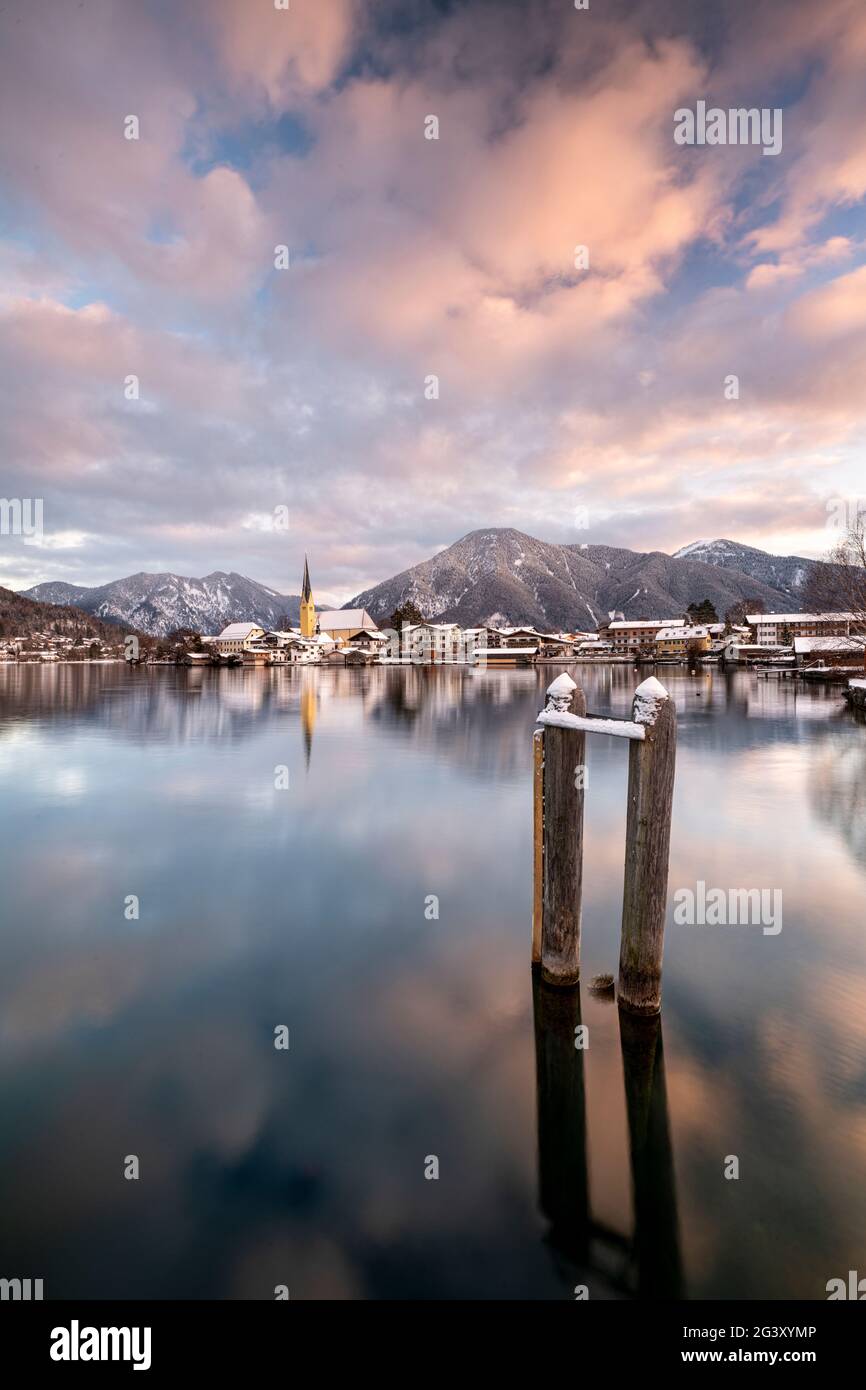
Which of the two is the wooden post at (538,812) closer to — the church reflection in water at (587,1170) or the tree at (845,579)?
the church reflection in water at (587,1170)

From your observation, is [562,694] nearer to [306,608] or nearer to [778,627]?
[778,627]

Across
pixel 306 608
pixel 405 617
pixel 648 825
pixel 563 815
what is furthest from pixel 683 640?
pixel 648 825

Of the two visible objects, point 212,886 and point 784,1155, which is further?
point 212,886

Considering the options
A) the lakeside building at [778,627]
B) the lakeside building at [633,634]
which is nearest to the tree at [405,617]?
the lakeside building at [633,634]

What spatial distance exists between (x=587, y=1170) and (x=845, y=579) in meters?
72.3

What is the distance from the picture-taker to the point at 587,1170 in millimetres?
4637

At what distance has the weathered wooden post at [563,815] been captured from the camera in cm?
625

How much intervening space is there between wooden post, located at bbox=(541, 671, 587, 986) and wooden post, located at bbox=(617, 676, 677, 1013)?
64 centimetres

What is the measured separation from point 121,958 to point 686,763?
19042 millimetres

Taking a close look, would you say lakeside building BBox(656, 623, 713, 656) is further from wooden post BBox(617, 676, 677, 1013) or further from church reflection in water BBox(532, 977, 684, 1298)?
church reflection in water BBox(532, 977, 684, 1298)

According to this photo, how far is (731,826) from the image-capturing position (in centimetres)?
1414

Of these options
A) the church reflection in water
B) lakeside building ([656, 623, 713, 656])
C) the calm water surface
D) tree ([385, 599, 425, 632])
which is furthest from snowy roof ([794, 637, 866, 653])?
tree ([385, 599, 425, 632])
